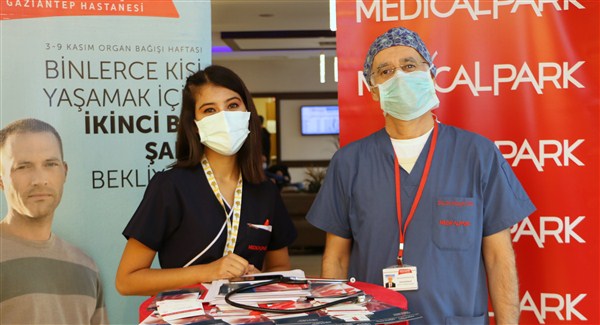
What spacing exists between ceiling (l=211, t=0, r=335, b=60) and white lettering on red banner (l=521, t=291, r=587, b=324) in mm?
5727

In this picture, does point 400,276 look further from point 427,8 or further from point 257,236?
point 427,8

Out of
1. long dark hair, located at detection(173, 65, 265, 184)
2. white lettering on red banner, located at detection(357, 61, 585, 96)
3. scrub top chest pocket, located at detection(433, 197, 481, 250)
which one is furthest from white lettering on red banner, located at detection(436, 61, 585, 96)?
long dark hair, located at detection(173, 65, 265, 184)

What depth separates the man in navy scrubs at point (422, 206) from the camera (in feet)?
7.32

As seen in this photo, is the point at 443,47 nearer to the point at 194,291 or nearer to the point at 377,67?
the point at 377,67

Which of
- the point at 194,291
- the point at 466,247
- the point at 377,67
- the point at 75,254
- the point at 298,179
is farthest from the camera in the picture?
the point at 298,179

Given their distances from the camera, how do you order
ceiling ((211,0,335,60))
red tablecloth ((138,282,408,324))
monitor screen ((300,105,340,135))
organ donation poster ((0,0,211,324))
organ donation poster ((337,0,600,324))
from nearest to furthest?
red tablecloth ((138,282,408,324))
organ donation poster ((337,0,600,324))
organ donation poster ((0,0,211,324))
ceiling ((211,0,335,60))
monitor screen ((300,105,340,135))

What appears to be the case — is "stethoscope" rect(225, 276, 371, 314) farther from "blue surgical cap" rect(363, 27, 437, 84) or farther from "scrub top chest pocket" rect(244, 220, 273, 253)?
"blue surgical cap" rect(363, 27, 437, 84)

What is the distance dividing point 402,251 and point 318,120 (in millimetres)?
11491

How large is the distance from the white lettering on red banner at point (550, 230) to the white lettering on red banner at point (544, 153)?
0.22 meters

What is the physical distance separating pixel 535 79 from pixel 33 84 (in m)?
2.12

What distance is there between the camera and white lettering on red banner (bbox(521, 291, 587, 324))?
283 cm

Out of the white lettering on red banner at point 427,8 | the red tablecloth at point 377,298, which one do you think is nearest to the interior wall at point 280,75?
the white lettering on red banner at point 427,8

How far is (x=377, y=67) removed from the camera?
238 centimetres

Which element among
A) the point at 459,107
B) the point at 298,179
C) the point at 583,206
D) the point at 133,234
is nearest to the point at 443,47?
the point at 459,107
